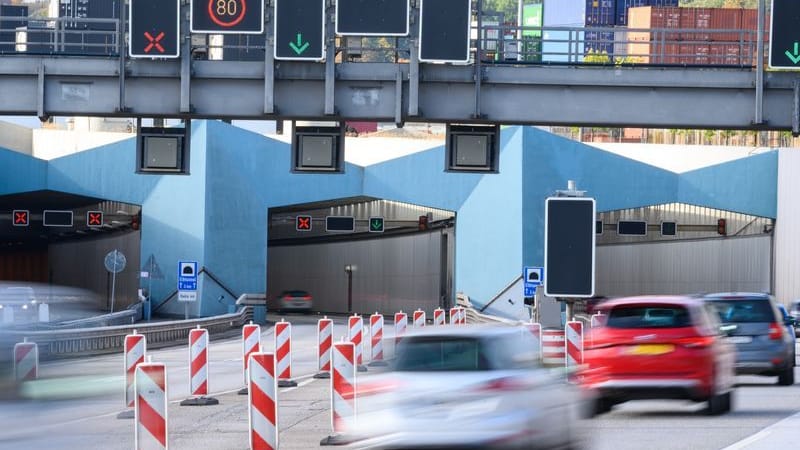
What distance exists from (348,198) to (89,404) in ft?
196

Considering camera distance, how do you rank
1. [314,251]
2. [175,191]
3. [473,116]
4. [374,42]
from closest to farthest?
1. [473,116]
2. [175,191]
3. [314,251]
4. [374,42]

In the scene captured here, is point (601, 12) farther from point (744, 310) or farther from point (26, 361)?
point (26, 361)

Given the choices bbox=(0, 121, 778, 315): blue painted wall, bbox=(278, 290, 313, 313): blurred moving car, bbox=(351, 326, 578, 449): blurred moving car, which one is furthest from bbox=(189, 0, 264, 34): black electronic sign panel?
bbox=(278, 290, 313, 313): blurred moving car

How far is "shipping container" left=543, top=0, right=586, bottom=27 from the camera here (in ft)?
540

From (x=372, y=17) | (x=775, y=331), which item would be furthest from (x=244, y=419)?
(x=775, y=331)

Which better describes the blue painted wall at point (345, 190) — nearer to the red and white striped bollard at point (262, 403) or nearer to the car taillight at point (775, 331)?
the car taillight at point (775, 331)

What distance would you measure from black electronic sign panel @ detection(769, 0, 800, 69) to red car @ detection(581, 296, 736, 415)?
7.08m

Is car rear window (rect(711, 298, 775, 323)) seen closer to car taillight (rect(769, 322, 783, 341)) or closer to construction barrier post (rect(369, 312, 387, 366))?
car taillight (rect(769, 322, 783, 341))

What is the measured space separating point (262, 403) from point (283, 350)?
33.7 ft

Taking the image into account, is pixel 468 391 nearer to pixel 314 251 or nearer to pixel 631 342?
pixel 631 342

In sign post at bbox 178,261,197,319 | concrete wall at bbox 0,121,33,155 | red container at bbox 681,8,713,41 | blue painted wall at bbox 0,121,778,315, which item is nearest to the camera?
sign post at bbox 178,261,197,319

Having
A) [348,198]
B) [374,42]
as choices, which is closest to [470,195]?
[348,198]

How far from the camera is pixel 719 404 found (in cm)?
1981

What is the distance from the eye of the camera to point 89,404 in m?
8.89
